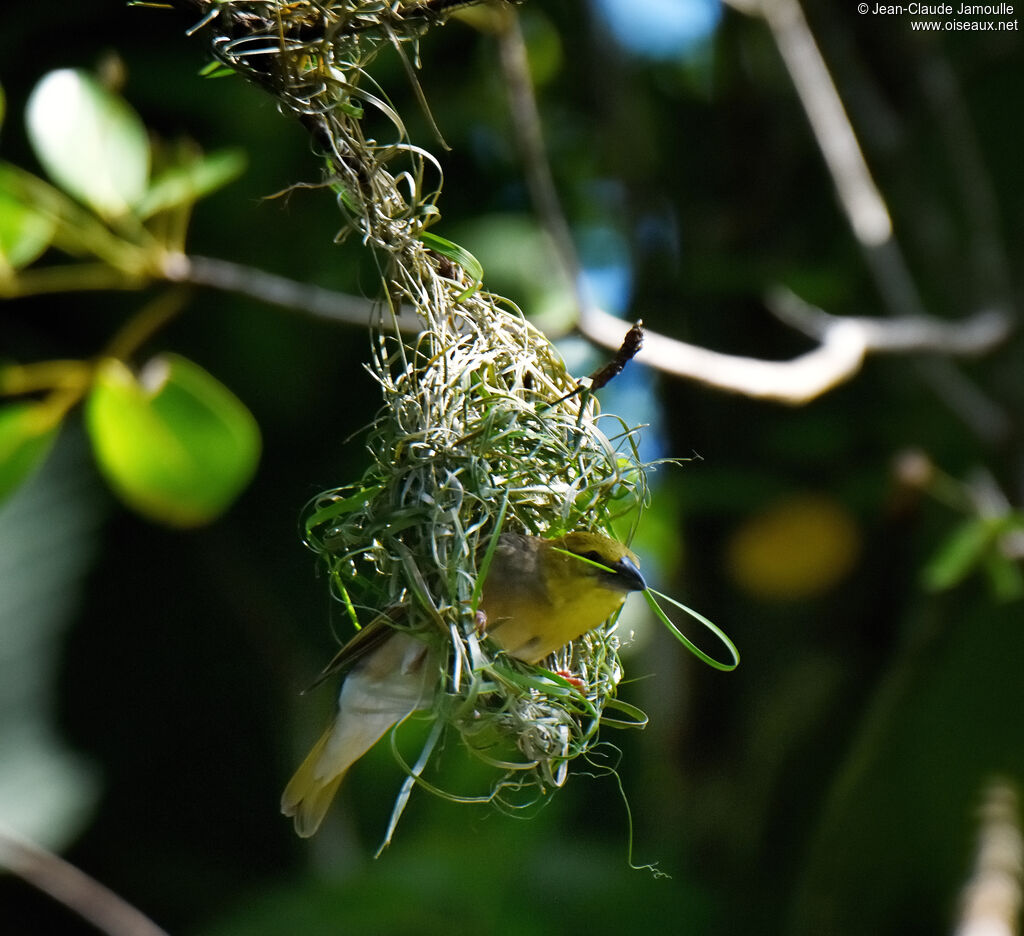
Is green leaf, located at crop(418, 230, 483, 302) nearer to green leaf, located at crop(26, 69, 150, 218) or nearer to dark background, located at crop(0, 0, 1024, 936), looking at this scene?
green leaf, located at crop(26, 69, 150, 218)

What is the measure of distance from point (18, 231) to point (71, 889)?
1.69m

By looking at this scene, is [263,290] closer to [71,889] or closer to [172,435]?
[172,435]

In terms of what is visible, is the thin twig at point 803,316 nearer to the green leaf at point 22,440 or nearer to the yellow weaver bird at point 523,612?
the yellow weaver bird at point 523,612

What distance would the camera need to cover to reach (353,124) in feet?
5.45

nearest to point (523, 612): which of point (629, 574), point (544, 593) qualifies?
point (544, 593)

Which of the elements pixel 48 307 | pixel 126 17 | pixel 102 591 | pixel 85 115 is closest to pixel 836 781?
pixel 102 591

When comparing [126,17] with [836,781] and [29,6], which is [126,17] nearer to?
[29,6]

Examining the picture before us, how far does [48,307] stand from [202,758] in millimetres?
1959

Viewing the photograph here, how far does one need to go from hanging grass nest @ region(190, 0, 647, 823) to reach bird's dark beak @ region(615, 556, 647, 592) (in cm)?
11

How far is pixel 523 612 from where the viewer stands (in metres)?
1.94

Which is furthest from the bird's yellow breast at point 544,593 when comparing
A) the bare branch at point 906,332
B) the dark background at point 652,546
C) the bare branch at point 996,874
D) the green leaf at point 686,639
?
the dark background at point 652,546

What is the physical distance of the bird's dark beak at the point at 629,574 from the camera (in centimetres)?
188

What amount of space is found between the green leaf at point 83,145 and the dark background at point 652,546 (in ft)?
5.62

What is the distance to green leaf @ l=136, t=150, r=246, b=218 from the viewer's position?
2.36m
